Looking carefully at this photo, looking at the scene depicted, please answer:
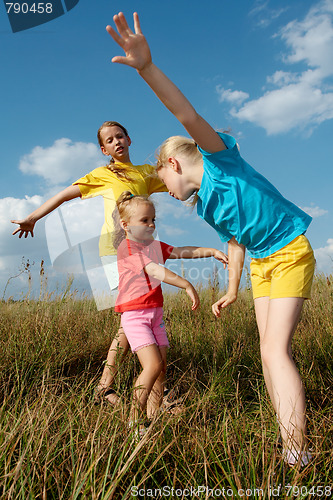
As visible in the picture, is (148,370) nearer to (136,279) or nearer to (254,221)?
(136,279)

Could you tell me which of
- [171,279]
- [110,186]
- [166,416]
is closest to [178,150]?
[171,279]

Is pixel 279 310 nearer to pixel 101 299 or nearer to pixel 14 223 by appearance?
pixel 14 223

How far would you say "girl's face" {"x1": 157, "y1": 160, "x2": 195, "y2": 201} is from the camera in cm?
223

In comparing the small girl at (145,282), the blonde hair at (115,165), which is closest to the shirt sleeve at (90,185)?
the blonde hair at (115,165)

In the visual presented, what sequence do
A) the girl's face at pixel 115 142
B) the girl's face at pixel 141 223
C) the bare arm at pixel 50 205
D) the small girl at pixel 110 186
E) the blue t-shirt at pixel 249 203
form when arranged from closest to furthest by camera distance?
the blue t-shirt at pixel 249 203 < the girl's face at pixel 141 223 < the small girl at pixel 110 186 < the bare arm at pixel 50 205 < the girl's face at pixel 115 142

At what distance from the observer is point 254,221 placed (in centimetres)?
207

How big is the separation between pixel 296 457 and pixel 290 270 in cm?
84

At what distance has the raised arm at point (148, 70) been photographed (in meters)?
1.71

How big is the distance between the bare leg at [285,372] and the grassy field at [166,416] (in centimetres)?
9

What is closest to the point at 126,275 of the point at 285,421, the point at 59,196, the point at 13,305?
the point at 59,196

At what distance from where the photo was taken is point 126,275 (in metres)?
2.76

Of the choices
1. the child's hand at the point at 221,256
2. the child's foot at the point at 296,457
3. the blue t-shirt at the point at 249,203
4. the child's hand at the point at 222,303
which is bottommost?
the child's foot at the point at 296,457

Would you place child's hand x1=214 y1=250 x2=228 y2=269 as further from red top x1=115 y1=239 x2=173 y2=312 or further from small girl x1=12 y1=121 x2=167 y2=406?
small girl x1=12 y1=121 x2=167 y2=406

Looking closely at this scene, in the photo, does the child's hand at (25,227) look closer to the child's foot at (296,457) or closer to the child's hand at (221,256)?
the child's hand at (221,256)
